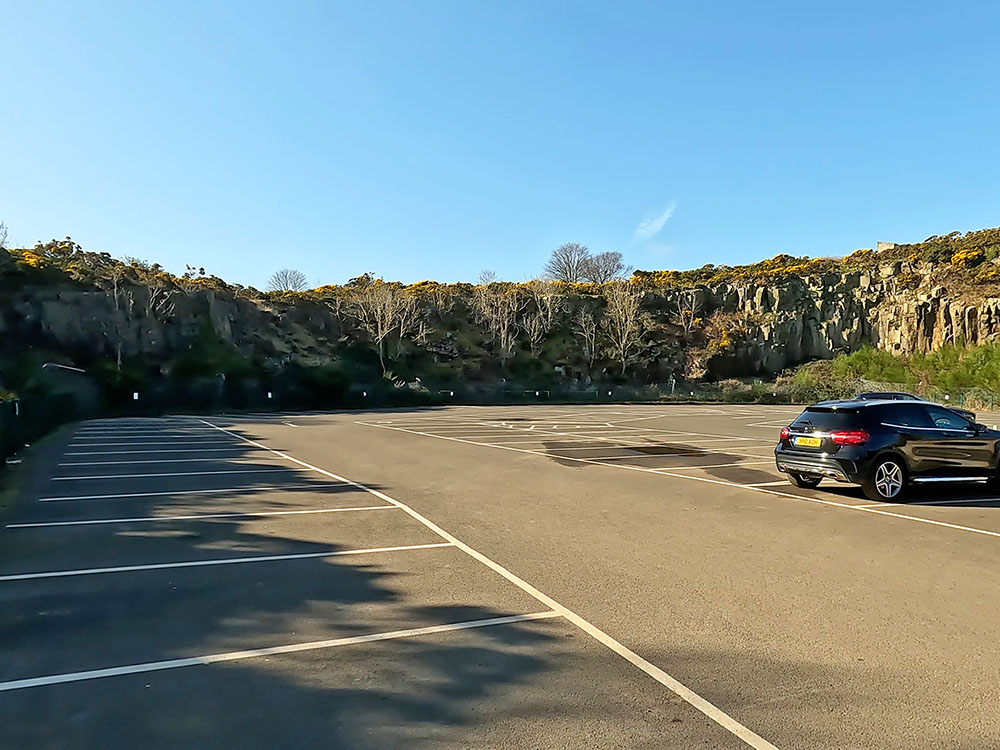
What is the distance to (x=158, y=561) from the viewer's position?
7043mm

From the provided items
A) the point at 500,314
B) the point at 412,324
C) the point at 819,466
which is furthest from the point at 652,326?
the point at 819,466

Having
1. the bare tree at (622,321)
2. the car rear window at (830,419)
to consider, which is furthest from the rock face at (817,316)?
the car rear window at (830,419)

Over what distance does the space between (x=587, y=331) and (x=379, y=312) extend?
24.4m

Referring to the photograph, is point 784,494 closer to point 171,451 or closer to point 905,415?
point 905,415

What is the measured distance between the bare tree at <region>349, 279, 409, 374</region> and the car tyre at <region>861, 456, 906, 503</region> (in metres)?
56.2

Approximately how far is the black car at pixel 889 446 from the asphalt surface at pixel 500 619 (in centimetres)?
50

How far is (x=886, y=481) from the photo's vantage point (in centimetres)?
1046

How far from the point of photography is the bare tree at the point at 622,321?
7638cm

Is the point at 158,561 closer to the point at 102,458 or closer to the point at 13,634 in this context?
the point at 13,634

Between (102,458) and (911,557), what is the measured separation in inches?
645

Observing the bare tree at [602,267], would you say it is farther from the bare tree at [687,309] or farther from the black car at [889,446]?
the black car at [889,446]

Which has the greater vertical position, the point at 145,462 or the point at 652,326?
the point at 652,326

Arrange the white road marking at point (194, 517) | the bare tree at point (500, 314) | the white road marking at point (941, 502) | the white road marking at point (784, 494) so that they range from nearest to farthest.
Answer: the white road marking at point (784, 494) < the white road marking at point (194, 517) < the white road marking at point (941, 502) < the bare tree at point (500, 314)

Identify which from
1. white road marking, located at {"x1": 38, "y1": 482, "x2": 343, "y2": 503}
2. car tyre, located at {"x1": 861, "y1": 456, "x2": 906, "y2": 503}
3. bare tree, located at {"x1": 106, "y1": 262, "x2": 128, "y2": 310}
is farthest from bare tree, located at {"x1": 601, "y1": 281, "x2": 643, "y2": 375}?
white road marking, located at {"x1": 38, "y1": 482, "x2": 343, "y2": 503}
